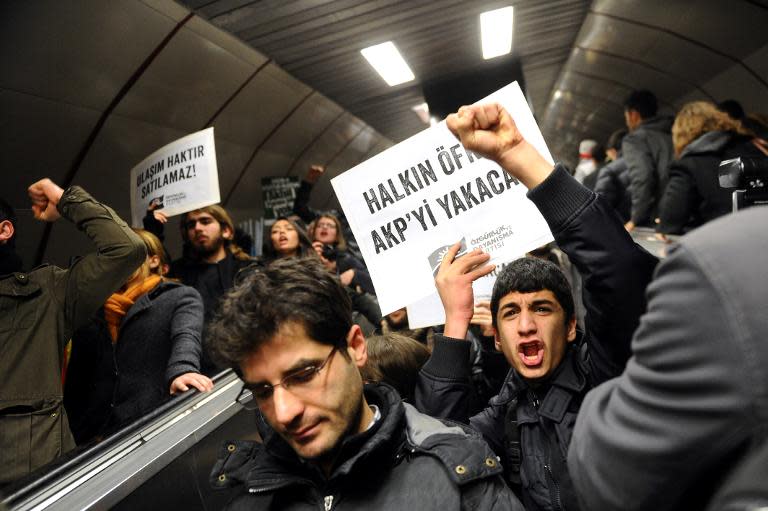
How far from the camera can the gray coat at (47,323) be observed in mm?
2270

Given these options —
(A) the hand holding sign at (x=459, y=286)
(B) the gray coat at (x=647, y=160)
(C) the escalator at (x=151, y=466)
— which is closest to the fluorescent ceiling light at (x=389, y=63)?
(B) the gray coat at (x=647, y=160)

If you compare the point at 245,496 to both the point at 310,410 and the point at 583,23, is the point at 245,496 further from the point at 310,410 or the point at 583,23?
the point at 583,23

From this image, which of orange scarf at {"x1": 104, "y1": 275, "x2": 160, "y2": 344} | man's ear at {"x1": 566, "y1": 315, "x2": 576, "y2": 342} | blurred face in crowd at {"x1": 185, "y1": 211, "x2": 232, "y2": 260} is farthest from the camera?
blurred face in crowd at {"x1": 185, "y1": 211, "x2": 232, "y2": 260}

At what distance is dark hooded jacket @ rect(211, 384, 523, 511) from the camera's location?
149cm

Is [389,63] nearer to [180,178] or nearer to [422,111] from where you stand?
[422,111]

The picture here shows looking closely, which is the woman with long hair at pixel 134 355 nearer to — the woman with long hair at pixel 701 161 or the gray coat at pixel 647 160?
the woman with long hair at pixel 701 161

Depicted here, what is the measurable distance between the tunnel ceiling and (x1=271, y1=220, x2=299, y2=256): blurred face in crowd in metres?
2.52

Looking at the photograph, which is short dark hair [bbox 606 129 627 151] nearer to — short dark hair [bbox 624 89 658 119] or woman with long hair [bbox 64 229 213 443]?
short dark hair [bbox 624 89 658 119]

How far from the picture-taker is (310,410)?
157 cm

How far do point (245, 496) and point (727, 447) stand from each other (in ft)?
4.41

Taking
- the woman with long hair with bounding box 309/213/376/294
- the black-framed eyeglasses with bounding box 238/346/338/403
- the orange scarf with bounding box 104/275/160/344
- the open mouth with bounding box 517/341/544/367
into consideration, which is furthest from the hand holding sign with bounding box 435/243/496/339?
the woman with long hair with bounding box 309/213/376/294

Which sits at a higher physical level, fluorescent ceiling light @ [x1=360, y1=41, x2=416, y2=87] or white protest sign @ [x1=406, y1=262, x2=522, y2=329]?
fluorescent ceiling light @ [x1=360, y1=41, x2=416, y2=87]

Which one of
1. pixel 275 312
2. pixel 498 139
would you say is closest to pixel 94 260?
pixel 275 312

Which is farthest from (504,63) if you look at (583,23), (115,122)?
(115,122)
